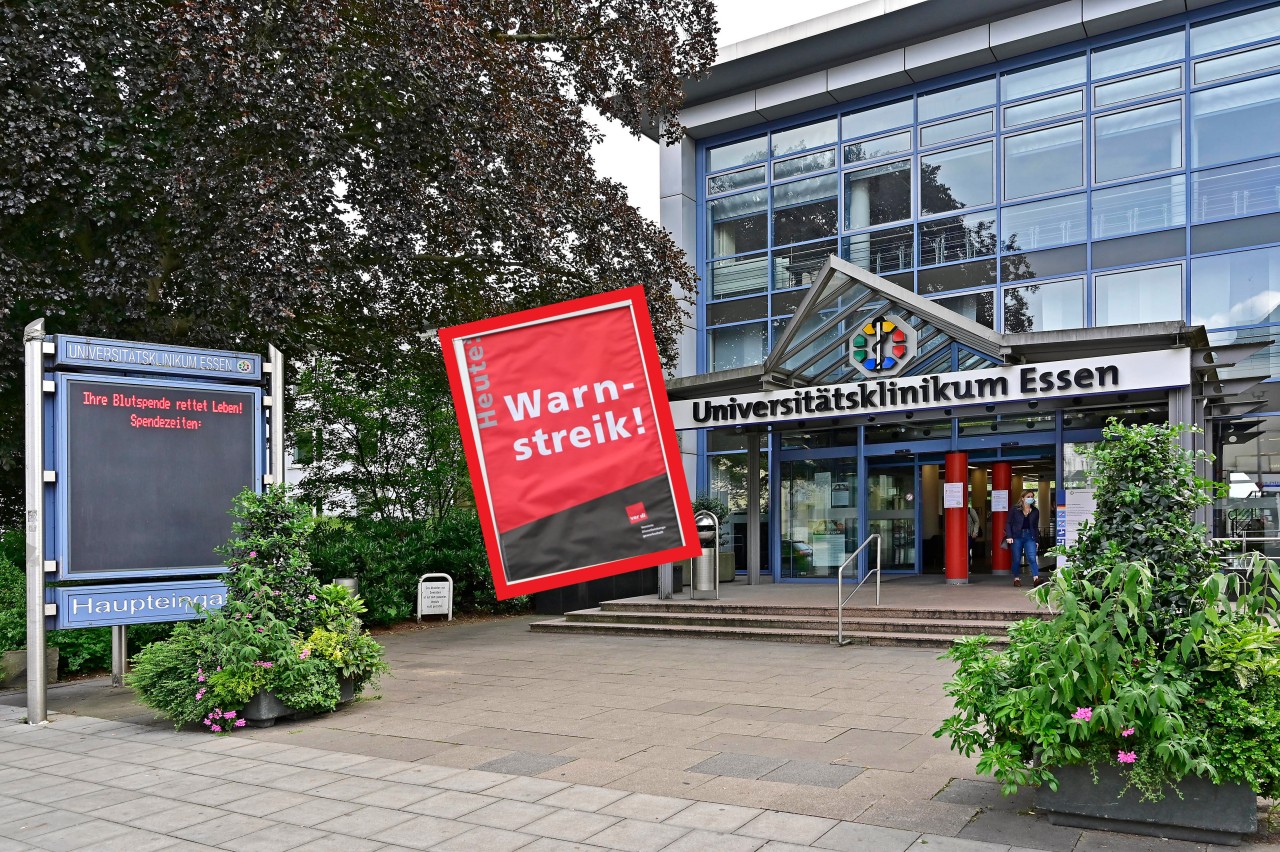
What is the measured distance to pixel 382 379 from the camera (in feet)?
50.5

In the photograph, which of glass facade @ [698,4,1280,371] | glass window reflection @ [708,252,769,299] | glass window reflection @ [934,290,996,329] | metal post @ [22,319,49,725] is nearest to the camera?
metal post @ [22,319,49,725]

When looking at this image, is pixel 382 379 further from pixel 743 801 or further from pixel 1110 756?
pixel 1110 756

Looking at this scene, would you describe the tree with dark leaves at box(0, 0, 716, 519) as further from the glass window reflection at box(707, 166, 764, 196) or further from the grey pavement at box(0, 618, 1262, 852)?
the glass window reflection at box(707, 166, 764, 196)

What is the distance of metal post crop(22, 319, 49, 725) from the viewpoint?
802 centimetres

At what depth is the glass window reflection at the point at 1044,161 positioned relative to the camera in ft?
59.4

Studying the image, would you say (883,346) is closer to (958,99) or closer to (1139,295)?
(1139,295)

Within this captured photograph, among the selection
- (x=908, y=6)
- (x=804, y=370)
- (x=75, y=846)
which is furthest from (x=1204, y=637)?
(x=908, y=6)

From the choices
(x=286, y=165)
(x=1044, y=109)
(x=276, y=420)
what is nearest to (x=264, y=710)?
(x=276, y=420)

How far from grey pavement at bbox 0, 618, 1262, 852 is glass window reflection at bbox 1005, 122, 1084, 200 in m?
11.7

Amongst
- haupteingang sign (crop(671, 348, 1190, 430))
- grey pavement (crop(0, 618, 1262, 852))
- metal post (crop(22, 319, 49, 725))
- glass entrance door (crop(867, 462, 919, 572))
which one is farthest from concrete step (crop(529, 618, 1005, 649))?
metal post (crop(22, 319, 49, 725))

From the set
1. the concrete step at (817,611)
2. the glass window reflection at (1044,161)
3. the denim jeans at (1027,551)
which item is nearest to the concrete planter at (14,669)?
the concrete step at (817,611)

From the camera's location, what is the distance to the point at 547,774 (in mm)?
6020

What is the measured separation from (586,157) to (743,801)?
10607 mm

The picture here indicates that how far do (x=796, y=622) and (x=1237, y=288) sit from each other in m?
9.63
